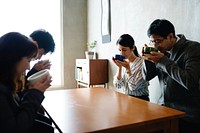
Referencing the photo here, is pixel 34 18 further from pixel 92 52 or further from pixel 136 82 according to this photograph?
pixel 136 82

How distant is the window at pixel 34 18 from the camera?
368 centimetres

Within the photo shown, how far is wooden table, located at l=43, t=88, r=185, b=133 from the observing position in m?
0.96

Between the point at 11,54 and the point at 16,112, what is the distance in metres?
0.23

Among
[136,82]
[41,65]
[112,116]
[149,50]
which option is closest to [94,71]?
[136,82]

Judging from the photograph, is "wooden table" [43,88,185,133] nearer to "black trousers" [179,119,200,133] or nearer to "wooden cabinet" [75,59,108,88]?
"black trousers" [179,119,200,133]

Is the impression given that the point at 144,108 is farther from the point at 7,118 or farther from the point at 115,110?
the point at 7,118

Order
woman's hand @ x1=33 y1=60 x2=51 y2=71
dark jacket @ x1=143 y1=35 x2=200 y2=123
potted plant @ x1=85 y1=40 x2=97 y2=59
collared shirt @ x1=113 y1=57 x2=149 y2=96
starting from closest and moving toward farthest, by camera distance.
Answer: dark jacket @ x1=143 y1=35 x2=200 y2=123 < woman's hand @ x1=33 y1=60 x2=51 y2=71 < collared shirt @ x1=113 y1=57 x2=149 y2=96 < potted plant @ x1=85 y1=40 x2=97 y2=59

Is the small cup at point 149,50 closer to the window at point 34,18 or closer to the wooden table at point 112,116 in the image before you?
the wooden table at point 112,116

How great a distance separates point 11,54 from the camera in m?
0.76

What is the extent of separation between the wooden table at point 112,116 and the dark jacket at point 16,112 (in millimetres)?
218

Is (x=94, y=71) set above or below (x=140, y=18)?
below

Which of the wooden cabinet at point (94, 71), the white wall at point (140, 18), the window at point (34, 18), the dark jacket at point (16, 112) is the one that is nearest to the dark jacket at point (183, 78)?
the white wall at point (140, 18)

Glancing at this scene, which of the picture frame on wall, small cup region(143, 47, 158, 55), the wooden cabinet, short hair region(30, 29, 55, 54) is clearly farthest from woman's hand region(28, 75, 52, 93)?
the picture frame on wall

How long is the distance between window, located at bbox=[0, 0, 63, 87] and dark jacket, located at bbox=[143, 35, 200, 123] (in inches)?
104
